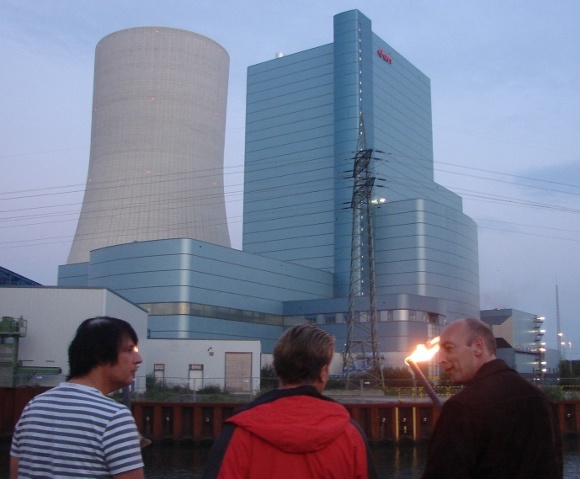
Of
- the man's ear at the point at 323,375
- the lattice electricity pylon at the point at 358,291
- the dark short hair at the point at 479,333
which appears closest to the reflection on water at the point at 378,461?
the dark short hair at the point at 479,333

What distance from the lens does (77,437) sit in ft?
9.56

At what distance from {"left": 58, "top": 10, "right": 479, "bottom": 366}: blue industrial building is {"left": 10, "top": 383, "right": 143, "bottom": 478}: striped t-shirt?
45767mm

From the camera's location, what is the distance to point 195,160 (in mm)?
47344

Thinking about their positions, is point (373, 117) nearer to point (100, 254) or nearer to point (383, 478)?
point (100, 254)

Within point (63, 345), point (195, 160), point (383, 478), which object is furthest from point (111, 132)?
point (383, 478)

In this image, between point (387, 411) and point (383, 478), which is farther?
point (387, 411)

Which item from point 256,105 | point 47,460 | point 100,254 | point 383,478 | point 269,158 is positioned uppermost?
point 256,105

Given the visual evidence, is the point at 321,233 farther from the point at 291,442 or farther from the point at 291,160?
the point at 291,442

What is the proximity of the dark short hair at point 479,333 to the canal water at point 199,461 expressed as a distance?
15.5 metres

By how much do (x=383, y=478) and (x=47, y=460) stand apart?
15833mm

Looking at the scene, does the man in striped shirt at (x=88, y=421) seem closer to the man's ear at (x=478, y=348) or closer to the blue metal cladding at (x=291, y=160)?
the man's ear at (x=478, y=348)

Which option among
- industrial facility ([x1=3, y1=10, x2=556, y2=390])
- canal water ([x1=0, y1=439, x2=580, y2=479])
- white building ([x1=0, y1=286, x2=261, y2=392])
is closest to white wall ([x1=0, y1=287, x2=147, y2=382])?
white building ([x1=0, y1=286, x2=261, y2=392])

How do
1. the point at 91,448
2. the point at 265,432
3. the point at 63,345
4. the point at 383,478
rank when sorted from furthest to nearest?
1. the point at 63,345
2. the point at 383,478
3. the point at 91,448
4. the point at 265,432

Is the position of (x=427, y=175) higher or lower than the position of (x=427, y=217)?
higher
